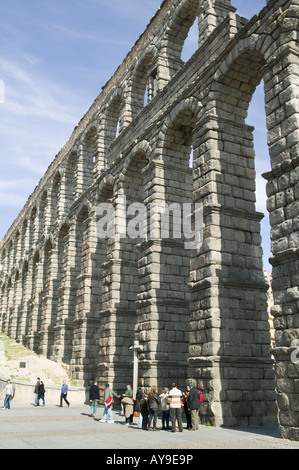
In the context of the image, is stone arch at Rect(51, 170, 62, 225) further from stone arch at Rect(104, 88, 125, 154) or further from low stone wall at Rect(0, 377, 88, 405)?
low stone wall at Rect(0, 377, 88, 405)

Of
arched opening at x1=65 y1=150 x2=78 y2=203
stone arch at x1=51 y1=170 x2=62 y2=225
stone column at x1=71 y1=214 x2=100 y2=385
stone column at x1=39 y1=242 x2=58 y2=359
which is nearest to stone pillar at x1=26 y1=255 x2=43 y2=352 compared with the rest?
stone column at x1=39 y1=242 x2=58 y2=359

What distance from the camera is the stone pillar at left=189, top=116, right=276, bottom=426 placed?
12039mm

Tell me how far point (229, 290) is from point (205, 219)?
2.23 m

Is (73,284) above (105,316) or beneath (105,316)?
above

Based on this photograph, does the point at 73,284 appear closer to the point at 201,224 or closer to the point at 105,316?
the point at 105,316

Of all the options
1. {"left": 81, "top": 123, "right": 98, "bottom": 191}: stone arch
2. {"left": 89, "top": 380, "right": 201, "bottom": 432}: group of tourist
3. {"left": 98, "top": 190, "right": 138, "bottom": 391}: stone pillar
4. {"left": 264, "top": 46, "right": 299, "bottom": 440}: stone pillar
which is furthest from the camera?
{"left": 81, "top": 123, "right": 98, "bottom": 191}: stone arch

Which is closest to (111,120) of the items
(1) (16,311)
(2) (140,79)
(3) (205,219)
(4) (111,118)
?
(4) (111,118)

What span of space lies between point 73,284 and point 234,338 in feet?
53.2

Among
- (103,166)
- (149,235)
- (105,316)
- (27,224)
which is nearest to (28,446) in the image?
(149,235)

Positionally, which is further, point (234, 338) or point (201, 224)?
point (201, 224)

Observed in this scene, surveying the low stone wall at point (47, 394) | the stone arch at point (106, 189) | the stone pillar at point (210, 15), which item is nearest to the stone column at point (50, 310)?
the low stone wall at point (47, 394)

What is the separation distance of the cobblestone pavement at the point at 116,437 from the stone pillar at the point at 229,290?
1.03 meters

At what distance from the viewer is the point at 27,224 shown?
44500 mm

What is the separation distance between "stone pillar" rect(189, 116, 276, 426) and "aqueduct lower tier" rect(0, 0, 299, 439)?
35mm
